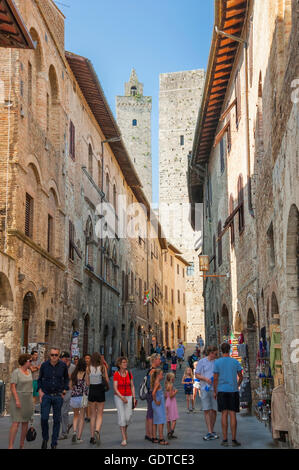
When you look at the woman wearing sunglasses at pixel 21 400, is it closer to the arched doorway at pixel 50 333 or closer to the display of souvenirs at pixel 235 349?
the display of souvenirs at pixel 235 349

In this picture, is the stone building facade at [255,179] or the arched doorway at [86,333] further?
the arched doorway at [86,333]

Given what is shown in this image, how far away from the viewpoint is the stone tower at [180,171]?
187 ft

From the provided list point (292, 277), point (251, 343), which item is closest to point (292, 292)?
point (292, 277)

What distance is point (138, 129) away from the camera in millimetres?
67688

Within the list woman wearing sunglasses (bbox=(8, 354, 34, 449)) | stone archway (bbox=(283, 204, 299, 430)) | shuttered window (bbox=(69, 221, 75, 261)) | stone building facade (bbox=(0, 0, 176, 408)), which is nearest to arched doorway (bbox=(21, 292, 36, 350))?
stone building facade (bbox=(0, 0, 176, 408))

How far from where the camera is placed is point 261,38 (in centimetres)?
1201

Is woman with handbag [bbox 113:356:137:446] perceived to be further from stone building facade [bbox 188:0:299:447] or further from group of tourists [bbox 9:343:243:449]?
stone building facade [bbox 188:0:299:447]

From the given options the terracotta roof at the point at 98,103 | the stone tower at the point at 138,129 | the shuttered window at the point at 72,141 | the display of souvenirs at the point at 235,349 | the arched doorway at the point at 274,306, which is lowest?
the display of souvenirs at the point at 235,349

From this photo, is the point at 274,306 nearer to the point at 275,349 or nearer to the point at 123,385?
the point at 275,349

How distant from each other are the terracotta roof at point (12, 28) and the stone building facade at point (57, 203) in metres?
3.63

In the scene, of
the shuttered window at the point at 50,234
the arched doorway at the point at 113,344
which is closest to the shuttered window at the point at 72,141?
the shuttered window at the point at 50,234

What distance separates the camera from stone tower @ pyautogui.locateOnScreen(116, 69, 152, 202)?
66750mm

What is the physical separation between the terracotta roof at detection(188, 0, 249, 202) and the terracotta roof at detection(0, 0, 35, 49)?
5.88 meters

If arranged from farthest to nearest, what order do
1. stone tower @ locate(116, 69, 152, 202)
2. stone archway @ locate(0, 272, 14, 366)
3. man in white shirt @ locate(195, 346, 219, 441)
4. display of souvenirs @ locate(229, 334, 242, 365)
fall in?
stone tower @ locate(116, 69, 152, 202), display of souvenirs @ locate(229, 334, 242, 365), stone archway @ locate(0, 272, 14, 366), man in white shirt @ locate(195, 346, 219, 441)
